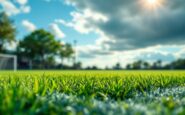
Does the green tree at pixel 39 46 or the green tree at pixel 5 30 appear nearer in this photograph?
the green tree at pixel 5 30

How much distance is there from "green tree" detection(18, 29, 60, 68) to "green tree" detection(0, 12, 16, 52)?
1446cm

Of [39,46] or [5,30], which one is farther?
[39,46]

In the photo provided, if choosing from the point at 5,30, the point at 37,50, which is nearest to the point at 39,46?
the point at 37,50

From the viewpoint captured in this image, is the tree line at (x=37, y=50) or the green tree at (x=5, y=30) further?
the tree line at (x=37, y=50)

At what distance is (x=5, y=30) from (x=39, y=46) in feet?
61.6

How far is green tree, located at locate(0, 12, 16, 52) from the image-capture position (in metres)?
70.4

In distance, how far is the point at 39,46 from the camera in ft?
289

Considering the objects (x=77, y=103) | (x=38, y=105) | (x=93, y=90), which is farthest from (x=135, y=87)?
(x=38, y=105)

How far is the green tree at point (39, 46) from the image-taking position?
87625 millimetres

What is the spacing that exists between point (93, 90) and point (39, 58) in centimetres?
8747

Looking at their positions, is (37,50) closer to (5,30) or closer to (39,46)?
(39,46)

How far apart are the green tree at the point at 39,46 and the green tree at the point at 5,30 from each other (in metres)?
14.5

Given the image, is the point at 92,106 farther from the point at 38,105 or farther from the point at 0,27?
the point at 0,27

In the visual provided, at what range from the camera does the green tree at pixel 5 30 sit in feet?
231
